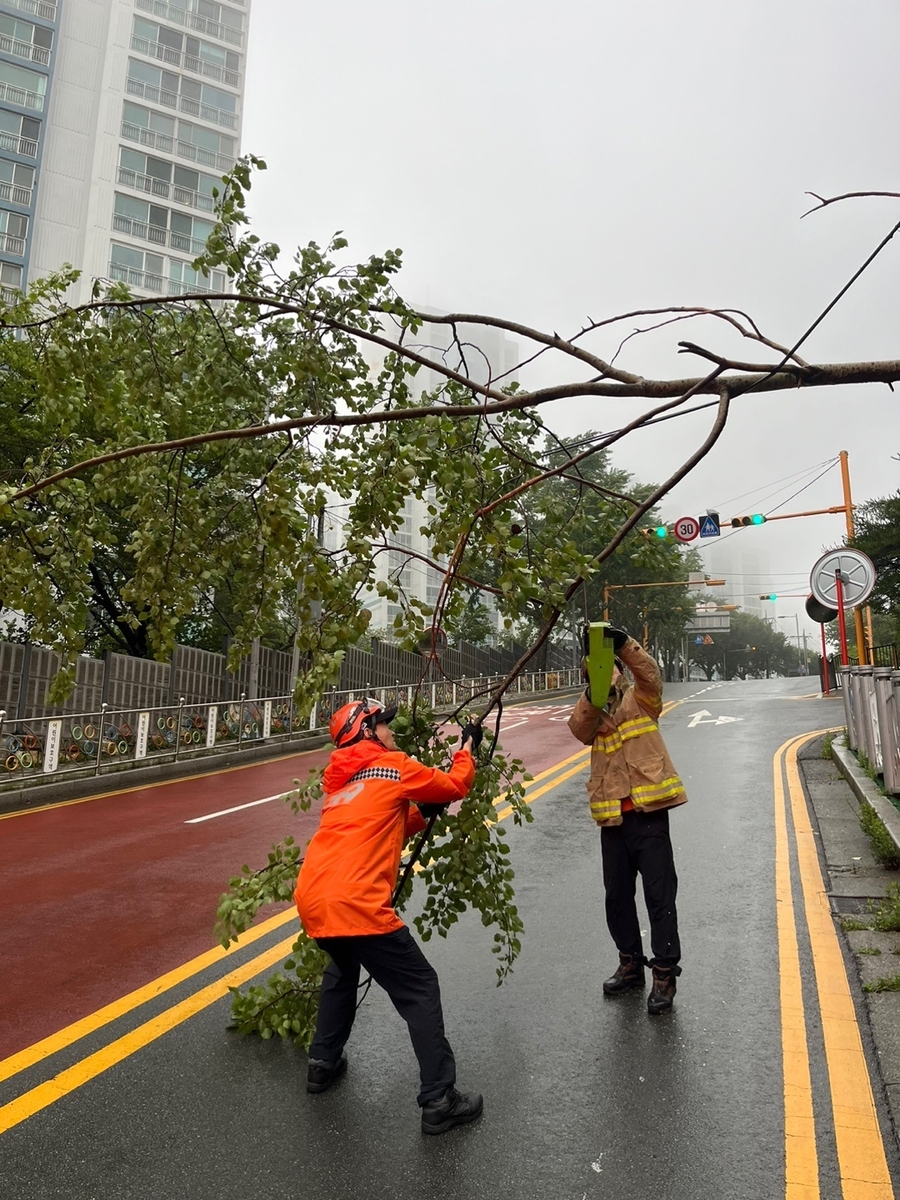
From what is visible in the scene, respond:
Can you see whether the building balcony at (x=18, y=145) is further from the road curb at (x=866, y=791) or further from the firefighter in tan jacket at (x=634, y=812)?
the firefighter in tan jacket at (x=634, y=812)

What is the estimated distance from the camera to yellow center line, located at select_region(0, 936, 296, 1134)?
11.3 ft

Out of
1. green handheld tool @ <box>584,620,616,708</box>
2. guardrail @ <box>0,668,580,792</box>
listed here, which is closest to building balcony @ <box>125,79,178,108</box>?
guardrail @ <box>0,668,580,792</box>

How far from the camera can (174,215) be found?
140 ft

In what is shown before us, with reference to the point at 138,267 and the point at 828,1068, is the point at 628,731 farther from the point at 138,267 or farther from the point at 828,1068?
the point at 138,267

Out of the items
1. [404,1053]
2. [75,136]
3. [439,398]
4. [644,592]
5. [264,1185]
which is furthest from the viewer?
[644,592]

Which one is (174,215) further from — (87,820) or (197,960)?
(197,960)

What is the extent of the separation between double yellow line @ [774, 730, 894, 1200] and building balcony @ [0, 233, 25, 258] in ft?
141

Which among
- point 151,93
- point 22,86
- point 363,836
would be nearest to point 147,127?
point 151,93

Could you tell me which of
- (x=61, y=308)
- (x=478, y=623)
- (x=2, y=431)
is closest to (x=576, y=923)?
(x=61, y=308)

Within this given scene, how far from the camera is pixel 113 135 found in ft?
137

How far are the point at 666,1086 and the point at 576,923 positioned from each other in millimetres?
2203

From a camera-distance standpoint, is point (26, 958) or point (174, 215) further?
point (174, 215)

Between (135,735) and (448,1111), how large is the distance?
42.6ft

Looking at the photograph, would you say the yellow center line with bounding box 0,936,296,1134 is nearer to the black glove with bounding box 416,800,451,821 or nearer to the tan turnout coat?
the black glove with bounding box 416,800,451,821
